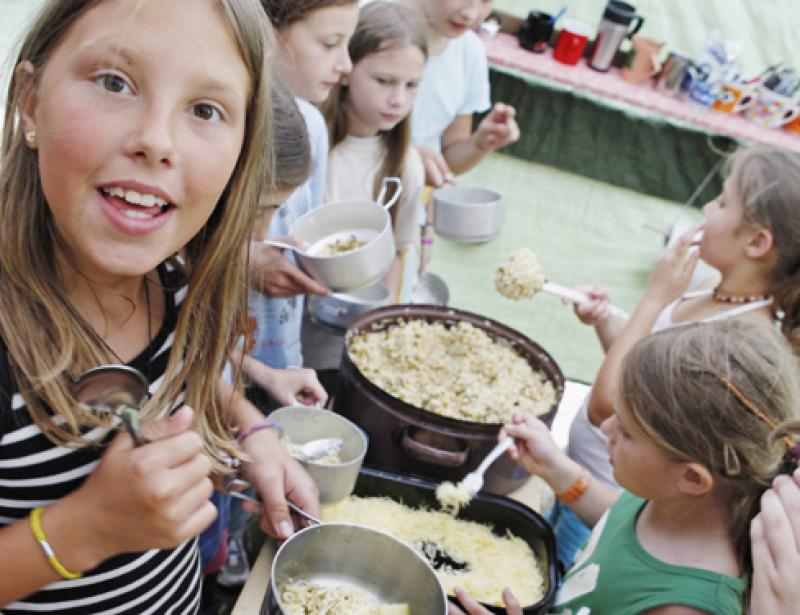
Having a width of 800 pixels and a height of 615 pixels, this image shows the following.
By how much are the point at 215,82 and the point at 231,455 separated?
22.9 inches

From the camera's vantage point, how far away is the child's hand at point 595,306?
193 cm

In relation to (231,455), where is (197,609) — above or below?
below

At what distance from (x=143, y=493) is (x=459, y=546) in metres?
0.70

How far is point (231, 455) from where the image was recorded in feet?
3.55

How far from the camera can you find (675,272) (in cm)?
185

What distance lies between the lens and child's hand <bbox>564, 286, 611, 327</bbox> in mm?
1926

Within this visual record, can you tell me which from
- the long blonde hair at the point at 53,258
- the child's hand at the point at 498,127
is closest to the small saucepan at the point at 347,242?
the long blonde hair at the point at 53,258

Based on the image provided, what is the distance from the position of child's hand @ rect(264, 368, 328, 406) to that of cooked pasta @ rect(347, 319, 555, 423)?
128mm

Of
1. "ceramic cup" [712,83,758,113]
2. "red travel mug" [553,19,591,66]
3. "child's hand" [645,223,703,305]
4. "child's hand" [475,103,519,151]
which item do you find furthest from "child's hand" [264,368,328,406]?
"ceramic cup" [712,83,758,113]

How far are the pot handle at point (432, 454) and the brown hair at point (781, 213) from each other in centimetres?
86

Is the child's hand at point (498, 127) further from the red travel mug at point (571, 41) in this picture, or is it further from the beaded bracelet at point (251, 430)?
the red travel mug at point (571, 41)

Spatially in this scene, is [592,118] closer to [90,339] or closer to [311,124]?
[311,124]

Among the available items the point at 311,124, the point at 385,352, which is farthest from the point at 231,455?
the point at 311,124

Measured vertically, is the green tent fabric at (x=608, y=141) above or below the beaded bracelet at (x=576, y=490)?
below
